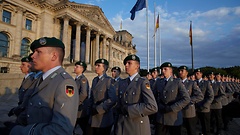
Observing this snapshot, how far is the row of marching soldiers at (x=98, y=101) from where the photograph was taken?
157 cm

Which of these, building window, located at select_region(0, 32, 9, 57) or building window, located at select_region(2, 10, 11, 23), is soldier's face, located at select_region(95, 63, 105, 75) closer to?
building window, located at select_region(0, 32, 9, 57)

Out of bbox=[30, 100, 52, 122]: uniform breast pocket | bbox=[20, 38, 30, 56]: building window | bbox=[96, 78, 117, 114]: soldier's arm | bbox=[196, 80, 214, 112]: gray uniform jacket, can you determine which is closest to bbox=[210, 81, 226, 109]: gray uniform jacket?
bbox=[196, 80, 214, 112]: gray uniform jacket

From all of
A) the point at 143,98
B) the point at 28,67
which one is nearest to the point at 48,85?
the point at 143,98

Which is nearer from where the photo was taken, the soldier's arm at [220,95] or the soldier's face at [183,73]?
the soldier's face at [183,73]

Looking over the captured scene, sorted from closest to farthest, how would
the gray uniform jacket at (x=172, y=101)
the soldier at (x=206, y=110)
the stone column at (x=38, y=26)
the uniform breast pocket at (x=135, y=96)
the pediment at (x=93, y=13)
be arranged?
1. the uniform breast pocket at (x=135, y=96)
2. the gray uniform jacket at (x=172, y=101)
3. the soldier at (x=206, y=110)
4. the stone column at (x=38, y=26)
5. the pediment at (x=93, y=13)

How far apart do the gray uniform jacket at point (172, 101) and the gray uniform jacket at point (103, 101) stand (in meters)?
1.27

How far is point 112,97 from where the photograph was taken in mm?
3697

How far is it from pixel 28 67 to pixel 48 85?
150 inches

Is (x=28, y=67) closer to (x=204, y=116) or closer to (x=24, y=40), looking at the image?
(x=204, y=116)

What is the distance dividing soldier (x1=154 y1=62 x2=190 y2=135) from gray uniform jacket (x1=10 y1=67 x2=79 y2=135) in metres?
2.71

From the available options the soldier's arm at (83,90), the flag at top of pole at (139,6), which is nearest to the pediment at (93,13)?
the flag at top of pole at (139,6)

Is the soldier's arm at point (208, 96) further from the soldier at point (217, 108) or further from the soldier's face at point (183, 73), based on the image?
the soldier's face at point (183, 73)

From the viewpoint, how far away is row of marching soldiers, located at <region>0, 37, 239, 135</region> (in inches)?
61.7

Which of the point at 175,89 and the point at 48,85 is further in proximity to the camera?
the point at 175,89
